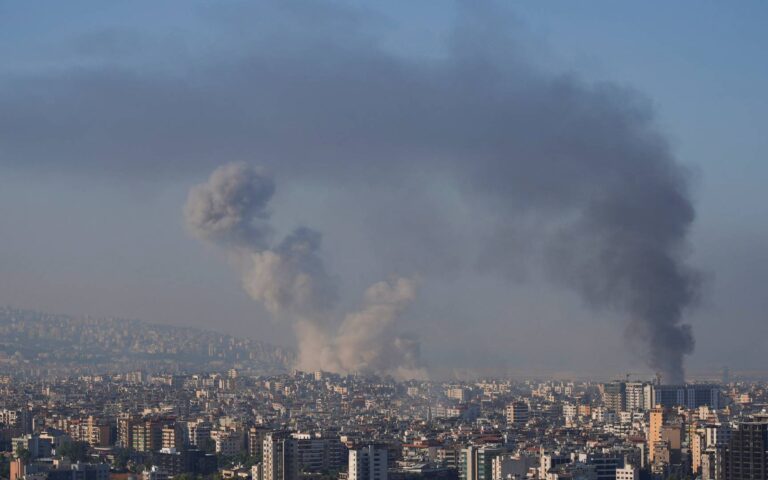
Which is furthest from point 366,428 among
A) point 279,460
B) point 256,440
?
point 279,460

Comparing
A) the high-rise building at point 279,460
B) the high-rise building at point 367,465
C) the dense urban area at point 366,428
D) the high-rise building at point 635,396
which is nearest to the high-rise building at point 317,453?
the dense urban area at point 366,428

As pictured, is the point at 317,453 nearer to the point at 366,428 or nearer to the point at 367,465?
the point at 367,465

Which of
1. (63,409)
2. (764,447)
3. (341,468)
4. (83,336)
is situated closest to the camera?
(764,447)

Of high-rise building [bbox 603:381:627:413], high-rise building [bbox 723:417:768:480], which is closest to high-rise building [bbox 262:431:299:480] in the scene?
high-rise building [bbox 723:417:768:480]

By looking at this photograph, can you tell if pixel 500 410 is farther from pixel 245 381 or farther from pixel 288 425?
pixel 245 381

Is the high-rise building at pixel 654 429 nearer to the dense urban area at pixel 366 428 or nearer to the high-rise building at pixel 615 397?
the dense urban area at pixel 366 428

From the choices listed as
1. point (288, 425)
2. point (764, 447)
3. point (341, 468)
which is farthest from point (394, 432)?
point (764, 447)
